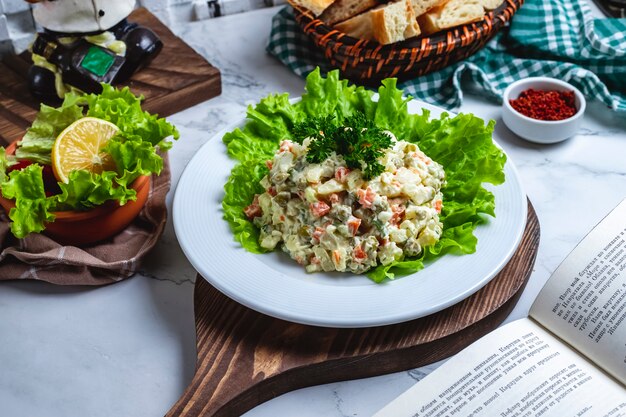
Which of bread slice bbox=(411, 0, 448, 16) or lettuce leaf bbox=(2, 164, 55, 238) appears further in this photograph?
bread slice bbox=(411, 0, 448, 16)

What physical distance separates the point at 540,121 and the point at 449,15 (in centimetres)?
54

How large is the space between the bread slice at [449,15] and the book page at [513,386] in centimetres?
138

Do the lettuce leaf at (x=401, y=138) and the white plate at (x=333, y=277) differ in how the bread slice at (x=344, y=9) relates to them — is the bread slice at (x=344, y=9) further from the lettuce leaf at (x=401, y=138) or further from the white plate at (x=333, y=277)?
the white plate at (x=333, y=277)

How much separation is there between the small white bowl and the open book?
777mm

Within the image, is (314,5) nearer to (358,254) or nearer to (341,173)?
(341,173)

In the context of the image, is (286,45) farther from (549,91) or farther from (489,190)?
(489,190)

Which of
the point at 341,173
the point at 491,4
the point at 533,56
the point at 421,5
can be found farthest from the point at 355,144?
the point at 533,56

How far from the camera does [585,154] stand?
110 inches

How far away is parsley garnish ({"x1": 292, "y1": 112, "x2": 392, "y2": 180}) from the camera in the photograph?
2014 mm

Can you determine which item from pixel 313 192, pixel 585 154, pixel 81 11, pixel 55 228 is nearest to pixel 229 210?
pixel 313 192

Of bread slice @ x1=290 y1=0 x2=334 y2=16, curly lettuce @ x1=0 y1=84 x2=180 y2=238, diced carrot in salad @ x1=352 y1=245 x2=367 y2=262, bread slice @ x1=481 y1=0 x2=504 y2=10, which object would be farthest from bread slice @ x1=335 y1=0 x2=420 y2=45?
diced carrot in salad @ x1=352 y1=245 x2=367 y2=262

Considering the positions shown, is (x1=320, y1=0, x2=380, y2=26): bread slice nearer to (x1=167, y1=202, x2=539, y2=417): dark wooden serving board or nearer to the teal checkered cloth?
the teal checkered cloth

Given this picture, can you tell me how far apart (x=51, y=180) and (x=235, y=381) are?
897 mm

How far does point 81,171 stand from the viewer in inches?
80.2
